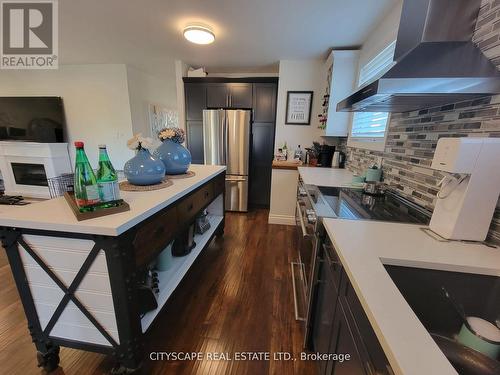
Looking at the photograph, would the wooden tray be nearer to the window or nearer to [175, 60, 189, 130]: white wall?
the window

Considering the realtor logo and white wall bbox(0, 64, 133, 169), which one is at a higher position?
the realtor logo

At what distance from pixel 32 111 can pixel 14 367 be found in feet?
15.0

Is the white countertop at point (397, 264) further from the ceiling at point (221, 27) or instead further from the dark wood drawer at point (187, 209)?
the ceiling at point (221, 27)

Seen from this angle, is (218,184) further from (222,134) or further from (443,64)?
(443,64)

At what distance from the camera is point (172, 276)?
1438mm

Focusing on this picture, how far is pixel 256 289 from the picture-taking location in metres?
1.79

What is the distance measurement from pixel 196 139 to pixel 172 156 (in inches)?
76.5

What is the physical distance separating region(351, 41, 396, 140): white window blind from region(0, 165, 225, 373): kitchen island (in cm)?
184

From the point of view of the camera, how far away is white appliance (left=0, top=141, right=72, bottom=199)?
3764 mm

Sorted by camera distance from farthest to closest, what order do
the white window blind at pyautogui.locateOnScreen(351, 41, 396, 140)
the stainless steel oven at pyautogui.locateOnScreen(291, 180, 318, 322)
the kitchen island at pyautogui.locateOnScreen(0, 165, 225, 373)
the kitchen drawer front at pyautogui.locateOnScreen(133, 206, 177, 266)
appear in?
the white window blind at pyautogui.locateOnScreen(351, 41, 396, 140) < the stainless steel oven at pyautogui.locateOnScreen(291, 180, 318, 322) < the kitchen drawer front at pyautogui.locateOnScreen(133, 206, 177, 266) < the kitchen island at pyautogui.locateOnScreen(0, 165, 225, 373)

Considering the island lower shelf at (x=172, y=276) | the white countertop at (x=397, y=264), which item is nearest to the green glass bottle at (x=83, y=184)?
the island lower shelf at (x=172, y=276)

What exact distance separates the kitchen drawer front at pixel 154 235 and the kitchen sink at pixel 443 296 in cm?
104

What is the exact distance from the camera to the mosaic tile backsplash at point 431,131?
2.75ft

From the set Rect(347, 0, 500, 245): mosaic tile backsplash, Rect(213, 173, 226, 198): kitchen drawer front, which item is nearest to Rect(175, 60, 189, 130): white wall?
Rect(213, 173, 226, 198): kitchen drawer front
